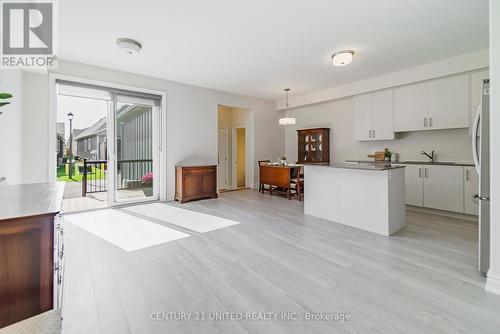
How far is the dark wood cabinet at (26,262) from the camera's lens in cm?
121

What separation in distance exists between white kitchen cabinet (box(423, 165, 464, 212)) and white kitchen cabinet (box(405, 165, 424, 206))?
7 centimetres

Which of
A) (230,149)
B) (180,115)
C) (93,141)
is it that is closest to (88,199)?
(93,141)

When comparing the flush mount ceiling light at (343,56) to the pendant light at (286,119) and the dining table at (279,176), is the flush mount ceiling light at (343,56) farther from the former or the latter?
the dining table at (279,176)

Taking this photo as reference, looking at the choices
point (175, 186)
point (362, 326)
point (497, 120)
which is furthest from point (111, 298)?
point (175, 186)

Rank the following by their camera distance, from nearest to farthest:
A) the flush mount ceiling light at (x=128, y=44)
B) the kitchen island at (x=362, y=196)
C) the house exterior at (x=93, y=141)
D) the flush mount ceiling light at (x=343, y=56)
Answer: the kitchen island at (x=362, y=196) < the flush mount ceiling light at (x=128, y=44) < the flush mount ceiling light at (x=343, y=56) < the house exterior at (x=93, y=141)

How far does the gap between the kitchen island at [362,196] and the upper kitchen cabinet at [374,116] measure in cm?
193

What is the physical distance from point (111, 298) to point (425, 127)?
5506 mm

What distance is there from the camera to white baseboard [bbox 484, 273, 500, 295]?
5.98 ft

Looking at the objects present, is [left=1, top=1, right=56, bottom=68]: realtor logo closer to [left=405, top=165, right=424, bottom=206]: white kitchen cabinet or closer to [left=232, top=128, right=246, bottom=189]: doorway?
[left=232, top=128, right=246, bottom=189]: doorway

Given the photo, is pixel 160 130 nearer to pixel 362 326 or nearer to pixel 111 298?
pixel 111 298

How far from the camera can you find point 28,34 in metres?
2.90

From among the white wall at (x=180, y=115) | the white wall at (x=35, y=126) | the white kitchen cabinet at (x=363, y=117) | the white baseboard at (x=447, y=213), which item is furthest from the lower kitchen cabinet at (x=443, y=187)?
the white wall at (x=35, y=126)

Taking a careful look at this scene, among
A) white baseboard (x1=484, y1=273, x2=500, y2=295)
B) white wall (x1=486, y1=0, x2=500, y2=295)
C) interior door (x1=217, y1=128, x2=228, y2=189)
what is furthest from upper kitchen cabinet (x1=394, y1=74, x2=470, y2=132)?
interior door (x1=217, y1=128, x2=228, y2=189)

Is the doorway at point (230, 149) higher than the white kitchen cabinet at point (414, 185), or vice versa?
the doorway at point (230, 149)
